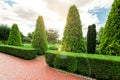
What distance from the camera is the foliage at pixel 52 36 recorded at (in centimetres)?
4209

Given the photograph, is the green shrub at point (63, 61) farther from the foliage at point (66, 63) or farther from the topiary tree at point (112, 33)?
the topiary tree at point (112, 33)

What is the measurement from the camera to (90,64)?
6.88m

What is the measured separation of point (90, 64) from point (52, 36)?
35656 millimetres

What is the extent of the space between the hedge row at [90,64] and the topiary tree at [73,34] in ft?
8.13

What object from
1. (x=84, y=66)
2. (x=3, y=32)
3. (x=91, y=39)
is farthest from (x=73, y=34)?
(x=3, y=32)

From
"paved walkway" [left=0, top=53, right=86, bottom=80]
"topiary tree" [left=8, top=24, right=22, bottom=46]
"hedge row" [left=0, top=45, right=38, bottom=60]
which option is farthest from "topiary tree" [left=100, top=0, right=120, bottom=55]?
"topiary tree" [left=8, top=24, right=22, bottom=46]

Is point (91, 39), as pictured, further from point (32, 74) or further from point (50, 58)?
point (32, 74)

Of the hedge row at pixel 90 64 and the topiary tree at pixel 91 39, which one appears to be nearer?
the hedge row at pixel 90 64

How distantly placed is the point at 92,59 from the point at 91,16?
26.6ft

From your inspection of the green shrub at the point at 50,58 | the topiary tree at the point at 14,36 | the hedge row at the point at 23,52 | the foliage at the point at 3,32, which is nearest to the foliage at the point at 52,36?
the foliage at the point at 3,32

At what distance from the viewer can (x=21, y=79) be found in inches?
256

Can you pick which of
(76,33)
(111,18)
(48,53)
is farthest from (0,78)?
(111,18)

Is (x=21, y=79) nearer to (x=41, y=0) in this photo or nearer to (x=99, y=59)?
(x=99, y=59)

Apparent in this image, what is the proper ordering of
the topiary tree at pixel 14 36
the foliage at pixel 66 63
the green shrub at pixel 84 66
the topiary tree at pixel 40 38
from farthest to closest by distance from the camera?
1. the topiary tree at pixel 14 36
2. the topiary tree at pixel 40 38
3. the foliage at pixel 66 63
4. the green shrub at pixel 84 66
